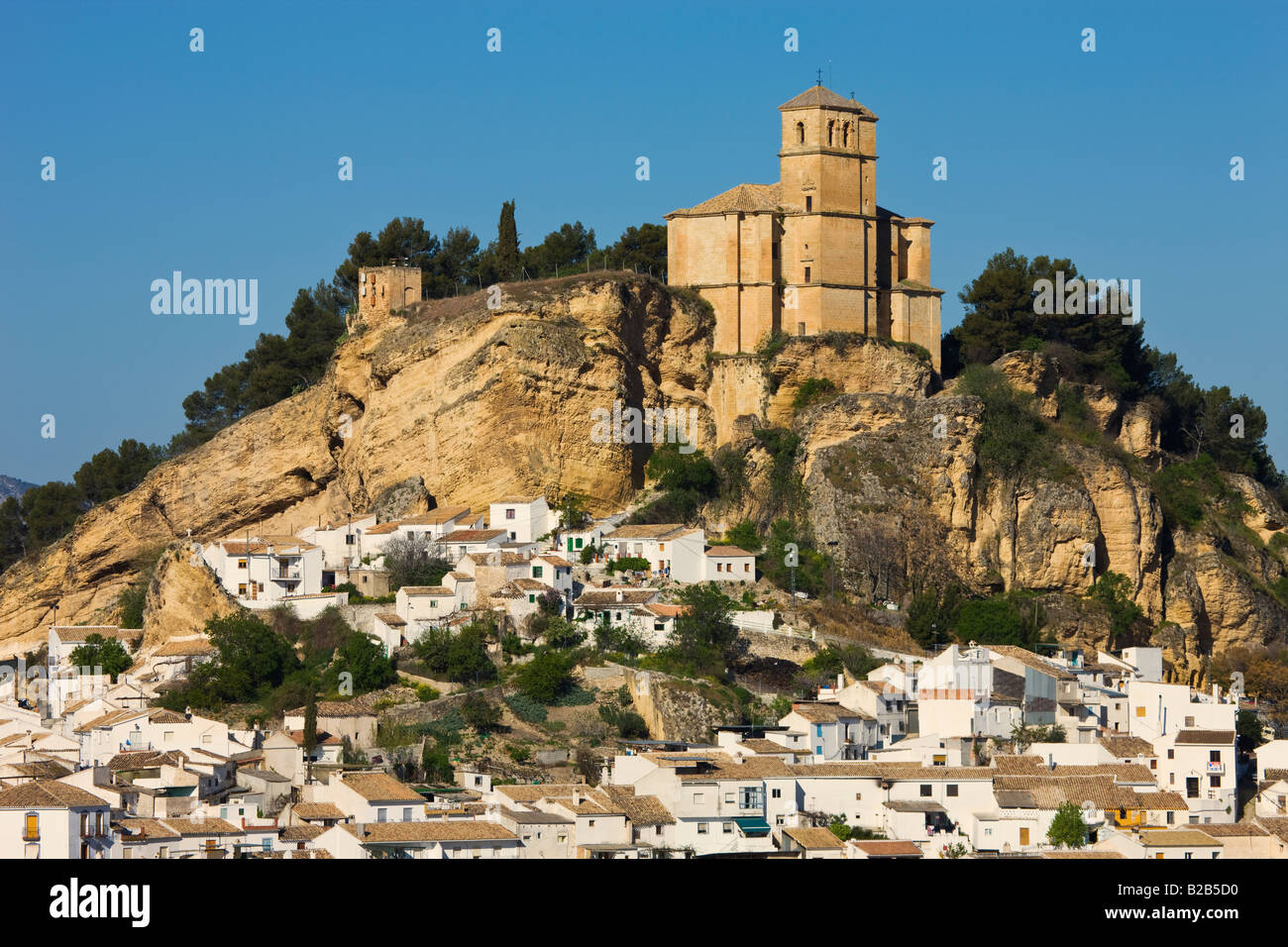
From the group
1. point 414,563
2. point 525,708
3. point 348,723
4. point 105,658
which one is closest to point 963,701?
point 525,708

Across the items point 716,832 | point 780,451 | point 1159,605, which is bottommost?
point 716,832

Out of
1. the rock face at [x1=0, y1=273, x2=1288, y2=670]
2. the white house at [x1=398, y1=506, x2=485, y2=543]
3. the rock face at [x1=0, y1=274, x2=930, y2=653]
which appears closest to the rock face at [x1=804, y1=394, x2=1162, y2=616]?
the rock face at [x1=0, y1=273, x2=1288, y2=670]

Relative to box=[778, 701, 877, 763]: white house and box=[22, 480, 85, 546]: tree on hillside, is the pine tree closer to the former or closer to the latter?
box=[22, 480, 85, 546]: tree on hillside

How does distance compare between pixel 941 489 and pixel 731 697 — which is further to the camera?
pixel 941 489

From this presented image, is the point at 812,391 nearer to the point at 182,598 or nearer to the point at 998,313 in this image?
the point at 998,313

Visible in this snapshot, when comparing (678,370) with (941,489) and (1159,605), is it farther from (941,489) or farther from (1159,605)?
(1159,605)

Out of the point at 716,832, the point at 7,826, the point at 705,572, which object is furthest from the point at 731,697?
the point at 7,826

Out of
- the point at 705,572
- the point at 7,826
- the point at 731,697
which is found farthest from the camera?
the point at 705,572

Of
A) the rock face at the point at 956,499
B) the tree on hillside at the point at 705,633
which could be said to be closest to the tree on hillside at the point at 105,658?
Result: the tree on hillside at the point at 705,633

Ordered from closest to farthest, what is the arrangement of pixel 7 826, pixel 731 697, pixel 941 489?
pixel 7 826
pixel 731 697
pixel 941 489
